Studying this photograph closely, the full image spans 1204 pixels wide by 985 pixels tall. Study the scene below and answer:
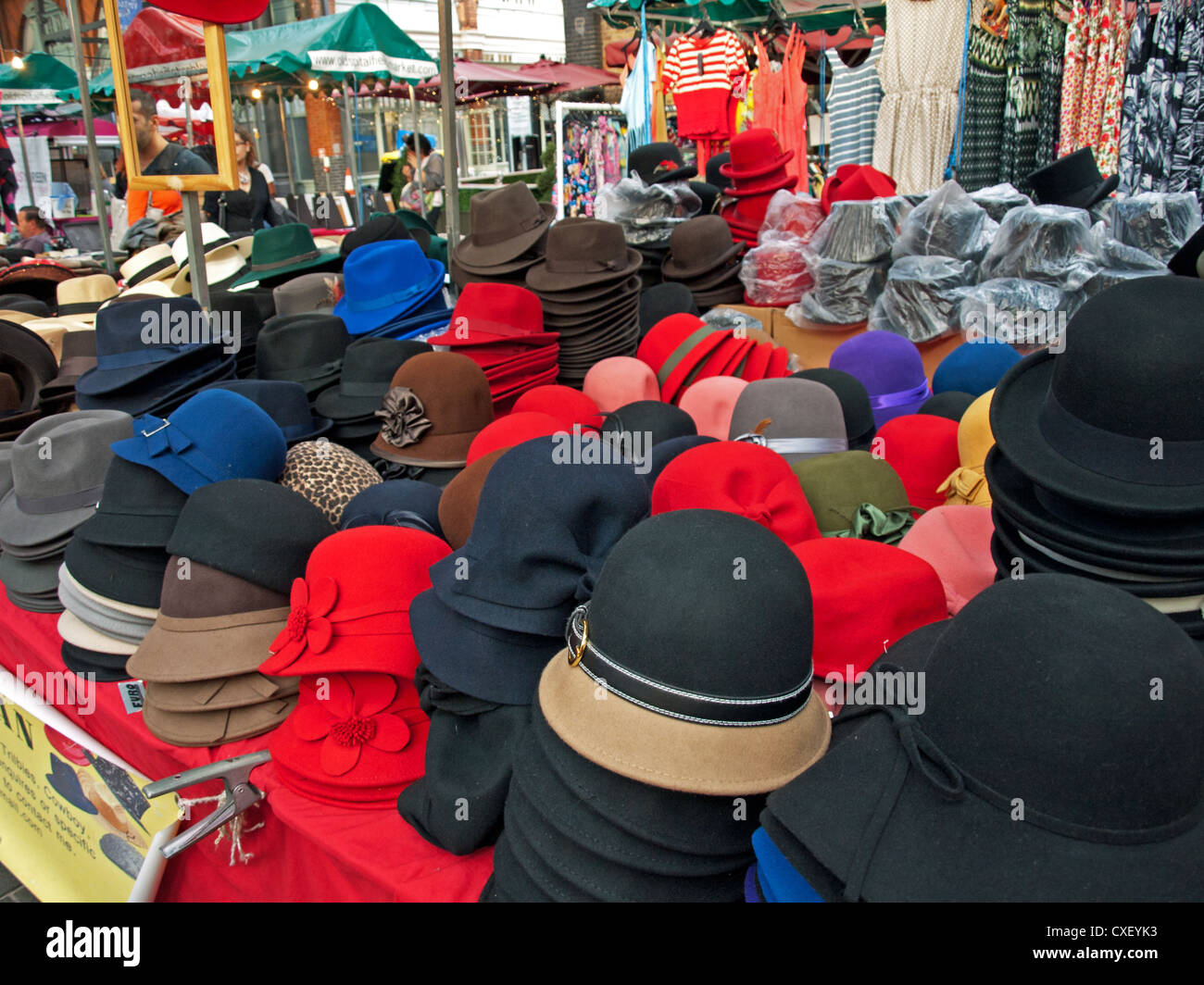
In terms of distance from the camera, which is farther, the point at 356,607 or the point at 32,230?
the point at 32,230

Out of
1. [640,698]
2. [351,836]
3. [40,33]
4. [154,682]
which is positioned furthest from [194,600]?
[40,33]

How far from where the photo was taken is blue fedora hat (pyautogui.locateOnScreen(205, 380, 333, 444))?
9.70ft

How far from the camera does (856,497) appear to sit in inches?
87.2

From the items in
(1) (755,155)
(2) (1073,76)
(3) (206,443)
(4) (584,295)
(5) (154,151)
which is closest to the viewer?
(3) (206,443)

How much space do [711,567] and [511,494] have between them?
548mm

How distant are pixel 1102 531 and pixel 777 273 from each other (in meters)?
3.46

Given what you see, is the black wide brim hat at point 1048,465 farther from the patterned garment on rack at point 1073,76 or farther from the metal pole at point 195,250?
the patterned garment on rack at point 1073,76

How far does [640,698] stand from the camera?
1249 millimetres

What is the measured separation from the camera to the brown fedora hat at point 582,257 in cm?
365

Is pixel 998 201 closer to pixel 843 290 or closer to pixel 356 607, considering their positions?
pixel 843 290

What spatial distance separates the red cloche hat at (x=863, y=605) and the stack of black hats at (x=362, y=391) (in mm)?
1953

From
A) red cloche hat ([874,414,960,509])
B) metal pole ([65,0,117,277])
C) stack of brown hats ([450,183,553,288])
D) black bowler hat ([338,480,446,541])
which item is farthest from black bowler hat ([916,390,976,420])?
metal pole ([65,0,117,277])

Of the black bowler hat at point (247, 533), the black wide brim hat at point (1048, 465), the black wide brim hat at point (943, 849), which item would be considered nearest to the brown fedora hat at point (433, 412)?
A: the black bowler hat at point (247, 533)

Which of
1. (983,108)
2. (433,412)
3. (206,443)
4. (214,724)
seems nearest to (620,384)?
(433,412)
